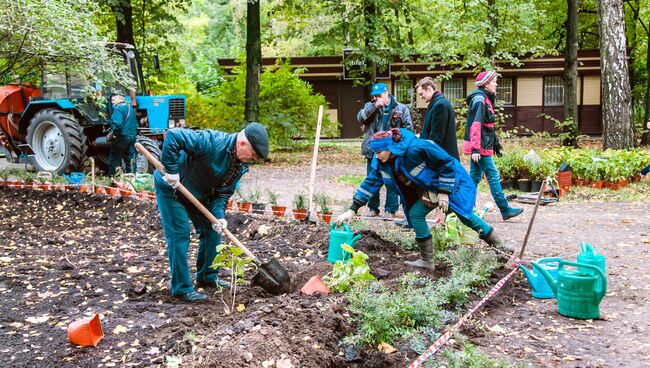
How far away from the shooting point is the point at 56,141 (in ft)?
43.5

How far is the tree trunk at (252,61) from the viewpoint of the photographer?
18.6 metres

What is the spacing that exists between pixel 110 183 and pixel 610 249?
25.7ft

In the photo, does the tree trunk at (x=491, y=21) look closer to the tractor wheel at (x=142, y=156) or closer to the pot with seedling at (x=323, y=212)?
the tractor wheel at (x=142, y=156)

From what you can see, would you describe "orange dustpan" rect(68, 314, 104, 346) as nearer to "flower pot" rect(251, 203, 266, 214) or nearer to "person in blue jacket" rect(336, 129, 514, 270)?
"person in blue jacket" rect(336, 129, 514, 270)

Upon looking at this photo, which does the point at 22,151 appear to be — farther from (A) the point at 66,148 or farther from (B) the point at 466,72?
(B) the point at 466,72

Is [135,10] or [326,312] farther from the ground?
[135,10]

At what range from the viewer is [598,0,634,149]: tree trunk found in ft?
45.6

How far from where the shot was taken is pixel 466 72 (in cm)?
2750

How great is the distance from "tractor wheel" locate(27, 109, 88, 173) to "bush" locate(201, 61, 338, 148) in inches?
249

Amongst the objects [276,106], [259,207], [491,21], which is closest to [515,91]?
[491,21]

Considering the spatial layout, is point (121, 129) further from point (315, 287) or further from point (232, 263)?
point (315, 287)

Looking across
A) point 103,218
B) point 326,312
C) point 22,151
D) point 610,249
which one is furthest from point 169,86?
point 326,312

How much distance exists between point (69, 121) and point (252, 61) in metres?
6.96

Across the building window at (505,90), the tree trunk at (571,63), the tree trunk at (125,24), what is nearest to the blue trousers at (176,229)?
the tree trunk at (125,24)
